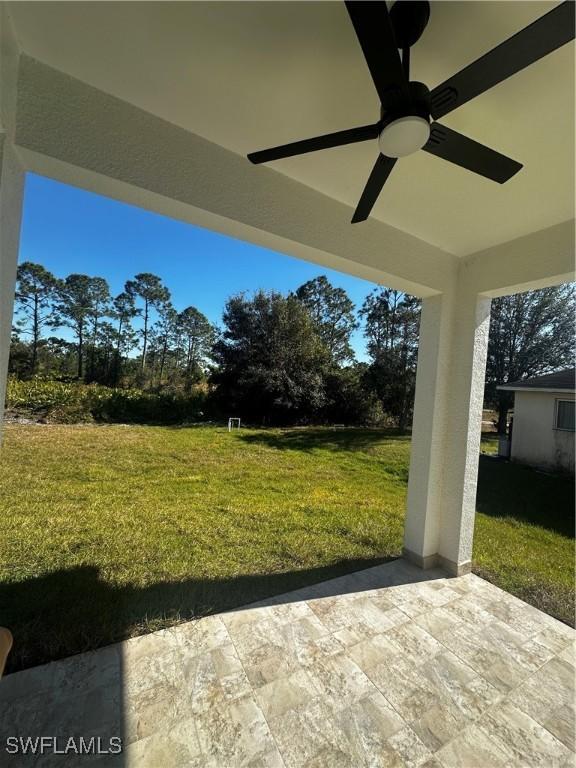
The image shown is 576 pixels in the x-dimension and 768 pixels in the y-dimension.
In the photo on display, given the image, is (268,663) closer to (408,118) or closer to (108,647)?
(108,647)

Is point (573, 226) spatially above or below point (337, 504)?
above

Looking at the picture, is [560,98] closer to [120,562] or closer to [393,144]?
[393,144]

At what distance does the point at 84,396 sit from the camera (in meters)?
8.09

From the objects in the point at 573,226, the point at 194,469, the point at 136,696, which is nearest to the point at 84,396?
the point at 194,469

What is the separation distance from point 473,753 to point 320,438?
6.95 metres

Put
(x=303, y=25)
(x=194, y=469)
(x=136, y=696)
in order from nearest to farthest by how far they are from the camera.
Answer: (x=303, y=25), (x=136, y=696), (x=194, y=469)

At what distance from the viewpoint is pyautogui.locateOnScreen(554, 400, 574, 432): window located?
22.0ft

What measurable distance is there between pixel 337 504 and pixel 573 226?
130 inches

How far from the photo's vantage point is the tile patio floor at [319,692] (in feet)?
3.84

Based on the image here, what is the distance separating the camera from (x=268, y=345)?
10312 millimetres

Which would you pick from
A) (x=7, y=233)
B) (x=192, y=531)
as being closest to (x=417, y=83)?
(x=7, y=233)

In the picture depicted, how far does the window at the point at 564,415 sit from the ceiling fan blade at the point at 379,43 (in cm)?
819

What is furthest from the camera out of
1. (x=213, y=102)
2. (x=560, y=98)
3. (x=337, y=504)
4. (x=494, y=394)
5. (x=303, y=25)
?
(x=494, y=394)

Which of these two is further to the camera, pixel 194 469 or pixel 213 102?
pixel 194 469
